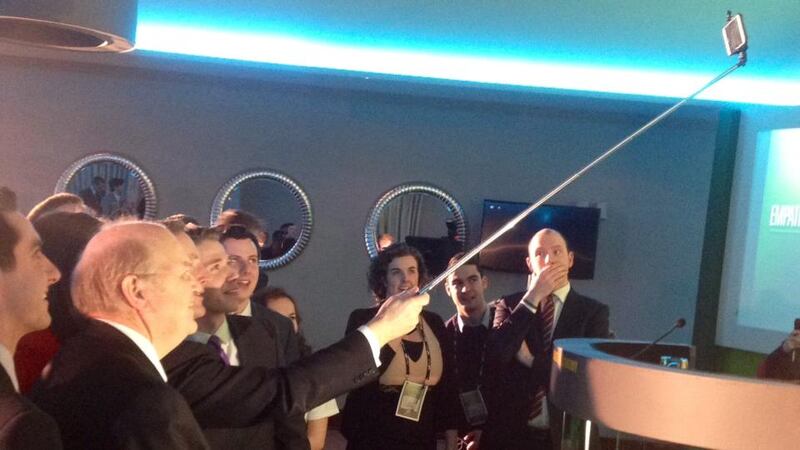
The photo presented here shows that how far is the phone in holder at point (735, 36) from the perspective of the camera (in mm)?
2488

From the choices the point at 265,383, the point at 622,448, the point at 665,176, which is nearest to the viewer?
the point at 265,383

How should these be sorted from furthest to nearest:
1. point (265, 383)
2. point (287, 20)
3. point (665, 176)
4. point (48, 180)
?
point (665, 176), point (48, 180), point (287, 20), point (265, 383)

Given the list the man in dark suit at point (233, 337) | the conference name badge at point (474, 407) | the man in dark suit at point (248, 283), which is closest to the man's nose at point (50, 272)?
the man in dark suit at point (233, 337)

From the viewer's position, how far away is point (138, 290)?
1771 millimetres

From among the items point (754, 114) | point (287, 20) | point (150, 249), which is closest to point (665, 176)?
point (754, 114)

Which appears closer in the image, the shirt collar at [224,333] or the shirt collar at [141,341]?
the shirt collar at [141,341]

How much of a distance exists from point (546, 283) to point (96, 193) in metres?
4.04

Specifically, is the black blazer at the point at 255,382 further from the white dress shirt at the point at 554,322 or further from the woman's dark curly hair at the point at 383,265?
the woman's dark curly hair at the point at 383,265

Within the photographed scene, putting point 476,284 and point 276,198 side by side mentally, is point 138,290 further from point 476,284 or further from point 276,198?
point 276,198

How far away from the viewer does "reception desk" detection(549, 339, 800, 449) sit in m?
2.12

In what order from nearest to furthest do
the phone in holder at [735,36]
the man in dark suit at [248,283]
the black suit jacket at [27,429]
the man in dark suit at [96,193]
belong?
the black suit jacket at [27,429] → the phone in holder at [735,36] → the man in dark suit at [248,283] → the man in dark suit at [96,193]

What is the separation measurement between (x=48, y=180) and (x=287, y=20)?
7.18 ft

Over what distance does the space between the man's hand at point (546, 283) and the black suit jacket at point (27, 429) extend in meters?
2.49

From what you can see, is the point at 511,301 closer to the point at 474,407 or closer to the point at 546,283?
the point at 546,283
